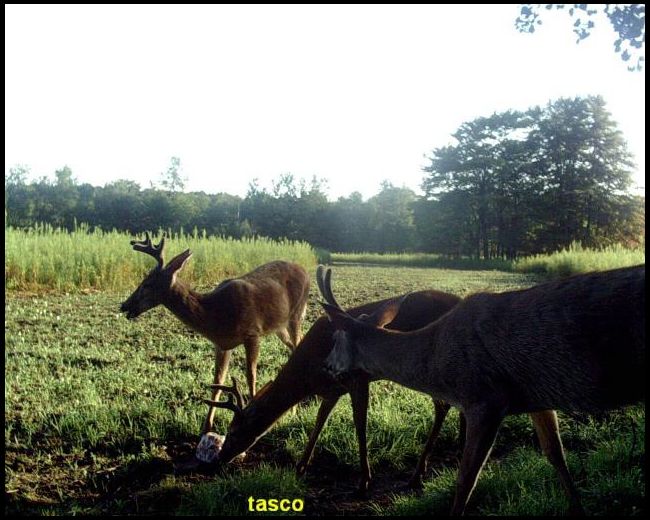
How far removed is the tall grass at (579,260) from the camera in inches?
235

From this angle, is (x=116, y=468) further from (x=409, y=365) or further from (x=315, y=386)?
(x=409, y=365)

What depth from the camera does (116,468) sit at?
2795 millimetres

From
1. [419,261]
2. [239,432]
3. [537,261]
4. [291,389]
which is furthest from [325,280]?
[537,261]

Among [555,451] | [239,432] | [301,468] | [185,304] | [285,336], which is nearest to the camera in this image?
[555,451]

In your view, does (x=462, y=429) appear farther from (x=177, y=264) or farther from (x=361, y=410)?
(x=177, y=264)

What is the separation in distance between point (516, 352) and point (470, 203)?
178 inches

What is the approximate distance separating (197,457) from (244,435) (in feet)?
0.96

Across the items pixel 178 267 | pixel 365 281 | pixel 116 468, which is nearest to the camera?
pixel 116 468

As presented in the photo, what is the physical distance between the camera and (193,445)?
3.13m

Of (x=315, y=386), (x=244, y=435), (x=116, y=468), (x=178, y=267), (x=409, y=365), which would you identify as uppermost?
(x=178, y=267)

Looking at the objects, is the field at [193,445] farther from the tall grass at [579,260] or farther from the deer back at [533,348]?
the tall grass at [579,260]

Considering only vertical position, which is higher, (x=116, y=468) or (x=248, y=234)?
(x=248, y=234)

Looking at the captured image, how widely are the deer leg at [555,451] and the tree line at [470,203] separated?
200 cm

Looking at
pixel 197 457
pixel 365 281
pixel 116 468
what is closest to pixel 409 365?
pixel 197 457
